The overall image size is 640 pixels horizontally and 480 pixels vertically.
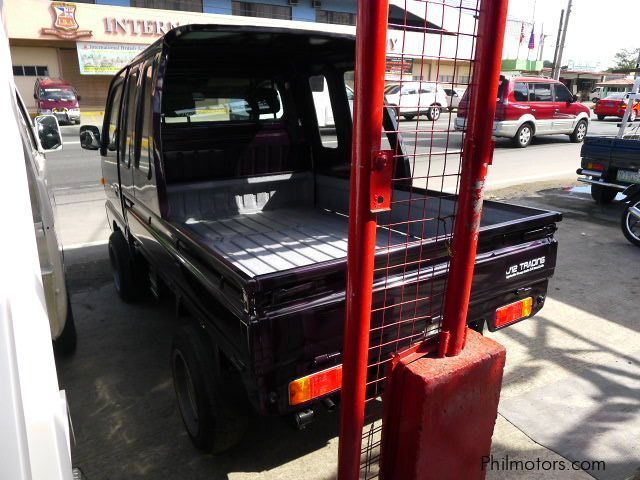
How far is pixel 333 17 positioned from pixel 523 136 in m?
21.1

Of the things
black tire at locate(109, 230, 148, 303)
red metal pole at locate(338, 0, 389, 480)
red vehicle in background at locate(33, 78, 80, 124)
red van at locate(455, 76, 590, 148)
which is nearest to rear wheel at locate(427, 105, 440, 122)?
red metal pole at locate(338, 0, 389, 480)

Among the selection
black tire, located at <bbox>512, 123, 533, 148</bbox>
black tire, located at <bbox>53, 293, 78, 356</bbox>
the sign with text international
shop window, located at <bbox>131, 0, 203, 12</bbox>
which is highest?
shop window, located at <bbox>131, 0, 203, 12</bbox>

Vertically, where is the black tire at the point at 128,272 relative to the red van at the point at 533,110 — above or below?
below

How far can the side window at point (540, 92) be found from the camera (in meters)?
14.9

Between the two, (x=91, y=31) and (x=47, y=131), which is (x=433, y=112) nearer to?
(x=47, y=131)

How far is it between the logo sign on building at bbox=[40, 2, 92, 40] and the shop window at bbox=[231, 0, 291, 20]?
28.1 ft

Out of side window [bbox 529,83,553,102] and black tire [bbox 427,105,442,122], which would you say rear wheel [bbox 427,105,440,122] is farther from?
side window [bbox 529,83,553,102]

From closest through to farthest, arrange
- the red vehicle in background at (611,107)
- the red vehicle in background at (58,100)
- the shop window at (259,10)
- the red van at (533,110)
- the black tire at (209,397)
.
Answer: the black tire at (209,397) → the red van at (533,110) → the red vehicle in background at (58,100) → the red vehicle in background at (611,107) → the shop window at (259,10)

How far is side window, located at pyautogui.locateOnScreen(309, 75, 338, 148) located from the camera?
4250 mm

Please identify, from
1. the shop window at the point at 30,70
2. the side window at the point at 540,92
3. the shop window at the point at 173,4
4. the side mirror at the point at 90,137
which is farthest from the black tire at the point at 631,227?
the shop window at the point at 173,4

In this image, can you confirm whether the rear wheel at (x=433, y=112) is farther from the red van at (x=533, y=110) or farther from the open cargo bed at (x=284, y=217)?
the red van at (x=533, y=110)

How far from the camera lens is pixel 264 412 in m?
2.06

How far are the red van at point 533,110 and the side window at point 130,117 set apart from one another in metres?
12.1

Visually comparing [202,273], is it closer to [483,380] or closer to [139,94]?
[483,380]
